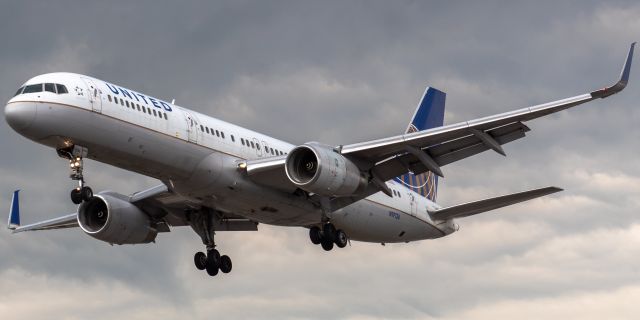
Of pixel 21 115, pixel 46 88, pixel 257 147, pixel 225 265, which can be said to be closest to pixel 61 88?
pixel 46 88

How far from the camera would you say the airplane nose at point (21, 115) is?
39188 mm

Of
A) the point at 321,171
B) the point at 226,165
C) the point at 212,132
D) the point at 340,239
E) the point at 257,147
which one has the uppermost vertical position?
the point at 257,147

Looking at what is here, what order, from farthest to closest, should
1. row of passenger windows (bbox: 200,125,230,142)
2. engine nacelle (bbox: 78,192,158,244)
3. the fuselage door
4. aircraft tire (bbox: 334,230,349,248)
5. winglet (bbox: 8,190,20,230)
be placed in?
winglet (bbox: 8,190,20,230) < engine nacelle (bbox: 78,192,158,244) < aircraft tire (bbox: 334,230,349,248) < the fuselage door < row of passenger windows (bbox: 200,125,230,142)

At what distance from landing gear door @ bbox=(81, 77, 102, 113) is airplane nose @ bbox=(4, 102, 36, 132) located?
192 cm

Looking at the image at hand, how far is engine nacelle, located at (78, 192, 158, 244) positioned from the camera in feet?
160

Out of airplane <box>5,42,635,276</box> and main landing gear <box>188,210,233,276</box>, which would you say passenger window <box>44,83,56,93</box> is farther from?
main landing gear <box>188,210,233,276</box>

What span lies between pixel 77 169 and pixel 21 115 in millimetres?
2712

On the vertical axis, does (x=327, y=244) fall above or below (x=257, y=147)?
below

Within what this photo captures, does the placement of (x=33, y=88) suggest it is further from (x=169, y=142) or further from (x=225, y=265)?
(x=225, y=265)

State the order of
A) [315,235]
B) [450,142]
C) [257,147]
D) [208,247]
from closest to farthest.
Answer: [450,142], [257,147], [315,235], [208,247]

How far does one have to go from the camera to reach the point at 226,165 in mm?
43125

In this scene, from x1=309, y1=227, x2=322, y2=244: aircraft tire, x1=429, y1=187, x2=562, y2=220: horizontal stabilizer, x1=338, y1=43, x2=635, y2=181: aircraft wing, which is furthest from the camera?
x1=309, y1=227, x2=322, y2=244: aircraft tire

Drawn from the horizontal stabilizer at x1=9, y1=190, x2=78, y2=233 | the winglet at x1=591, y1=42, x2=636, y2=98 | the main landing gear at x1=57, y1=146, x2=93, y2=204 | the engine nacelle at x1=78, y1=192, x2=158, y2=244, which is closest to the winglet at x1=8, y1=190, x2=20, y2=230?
the horizontal stabilizer at x1=9, y1=190, x2=78, y2=233

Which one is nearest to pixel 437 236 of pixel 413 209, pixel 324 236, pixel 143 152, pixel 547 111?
pixel 413 209
